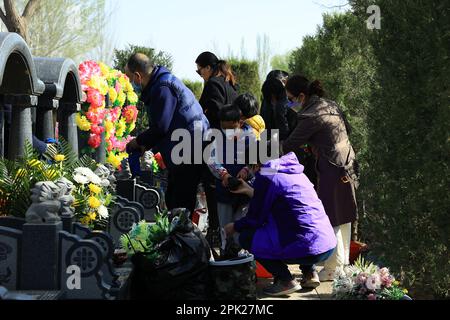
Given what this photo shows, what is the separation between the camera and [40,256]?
440 centimetres

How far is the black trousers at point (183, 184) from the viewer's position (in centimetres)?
605

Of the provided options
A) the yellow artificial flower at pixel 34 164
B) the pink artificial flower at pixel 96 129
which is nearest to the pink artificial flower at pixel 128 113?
the pink artificial flower at pixel 96 129

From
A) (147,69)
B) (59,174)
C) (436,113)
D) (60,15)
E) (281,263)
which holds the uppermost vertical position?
(60,15)

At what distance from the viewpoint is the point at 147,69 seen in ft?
19.7

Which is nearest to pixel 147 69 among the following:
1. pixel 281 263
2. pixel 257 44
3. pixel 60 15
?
pixel 281 263

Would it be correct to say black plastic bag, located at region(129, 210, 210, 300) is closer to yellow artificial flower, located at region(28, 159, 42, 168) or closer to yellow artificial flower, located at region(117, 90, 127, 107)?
yellow artificial flower, located at region(28, 159, 42, 168)

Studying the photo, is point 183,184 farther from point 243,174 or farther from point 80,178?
point 80,178

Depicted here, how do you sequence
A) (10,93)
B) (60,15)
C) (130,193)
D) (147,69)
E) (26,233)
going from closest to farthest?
(26,233), (147,69), (10,93), (130,193), (60,15)

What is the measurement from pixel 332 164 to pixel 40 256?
265cm

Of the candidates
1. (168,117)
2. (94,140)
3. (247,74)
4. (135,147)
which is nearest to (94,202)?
(135,147)

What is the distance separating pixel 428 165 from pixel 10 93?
3.87 m

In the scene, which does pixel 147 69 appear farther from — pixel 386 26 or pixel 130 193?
pixel 130 193

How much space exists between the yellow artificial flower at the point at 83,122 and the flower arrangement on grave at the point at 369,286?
583 centimetres

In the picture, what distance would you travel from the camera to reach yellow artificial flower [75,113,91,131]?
32.2 ft
